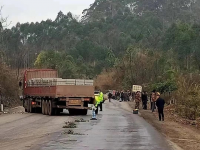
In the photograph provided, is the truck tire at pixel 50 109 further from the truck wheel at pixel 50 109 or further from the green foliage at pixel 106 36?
the green foliage at pixel 106 36

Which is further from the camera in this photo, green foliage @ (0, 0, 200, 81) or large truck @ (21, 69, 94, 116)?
green foliage @ (0, 0, 200, 81)

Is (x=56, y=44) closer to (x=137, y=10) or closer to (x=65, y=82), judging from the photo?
(x=137, y=10)

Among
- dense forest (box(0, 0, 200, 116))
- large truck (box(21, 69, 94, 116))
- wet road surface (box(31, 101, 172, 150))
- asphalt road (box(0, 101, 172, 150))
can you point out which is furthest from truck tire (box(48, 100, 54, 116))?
dense forest (box(0, 0, 200, 116))

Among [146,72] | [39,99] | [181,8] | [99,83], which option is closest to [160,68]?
[146,72]

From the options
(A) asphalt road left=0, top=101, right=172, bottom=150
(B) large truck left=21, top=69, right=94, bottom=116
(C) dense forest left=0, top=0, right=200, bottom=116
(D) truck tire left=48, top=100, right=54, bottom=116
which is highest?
(C) dense forest left=0, top=0, right=200, bottom=116

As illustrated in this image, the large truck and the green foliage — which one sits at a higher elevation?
the green foliage

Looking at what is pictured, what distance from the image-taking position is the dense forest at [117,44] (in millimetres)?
76312

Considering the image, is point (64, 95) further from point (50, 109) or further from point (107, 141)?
point (107, 141)

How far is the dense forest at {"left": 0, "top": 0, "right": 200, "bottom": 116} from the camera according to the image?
250ft

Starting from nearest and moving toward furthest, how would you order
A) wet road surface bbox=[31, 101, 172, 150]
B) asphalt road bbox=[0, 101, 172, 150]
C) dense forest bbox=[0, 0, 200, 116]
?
1. wet road surface bbox=[31, 101, 172, 150]
2. asphalt road bbox=[0, 101, 172, 150]
3. dense forest bbox=[0, 0, 200, 116]

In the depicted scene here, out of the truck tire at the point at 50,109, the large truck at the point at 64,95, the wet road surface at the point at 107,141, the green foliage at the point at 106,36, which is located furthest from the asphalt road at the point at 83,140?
the green foliage at the point at 106,36

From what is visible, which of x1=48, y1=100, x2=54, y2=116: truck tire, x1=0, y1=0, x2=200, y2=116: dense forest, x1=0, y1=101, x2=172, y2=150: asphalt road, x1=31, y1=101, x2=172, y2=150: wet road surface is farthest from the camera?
x1=0, y1=0, x2=200, y2=116: dense forest

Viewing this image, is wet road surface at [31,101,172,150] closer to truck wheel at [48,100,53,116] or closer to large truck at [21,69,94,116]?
large truck at [21,69,94,116]

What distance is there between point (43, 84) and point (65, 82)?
312 cm
